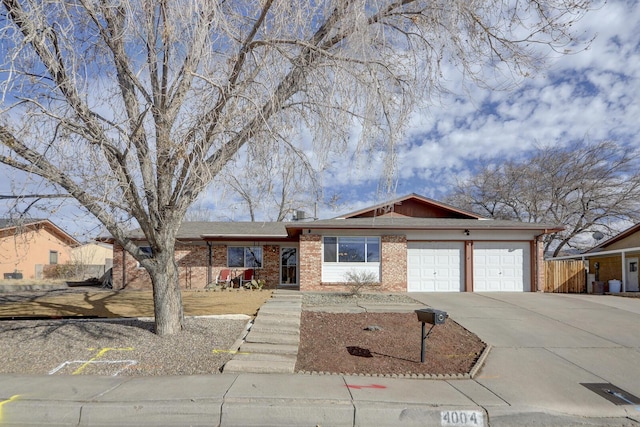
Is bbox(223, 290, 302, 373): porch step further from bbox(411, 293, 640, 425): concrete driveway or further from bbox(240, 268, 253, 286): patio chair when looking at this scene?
bbox(240, 268, 253, 286): patio chair

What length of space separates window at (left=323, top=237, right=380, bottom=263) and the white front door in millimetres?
11326

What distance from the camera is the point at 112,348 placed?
7637 mm

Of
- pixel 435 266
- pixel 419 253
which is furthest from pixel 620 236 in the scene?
pixel 419 253

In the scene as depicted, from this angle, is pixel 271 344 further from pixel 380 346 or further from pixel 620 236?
pixel 620 236

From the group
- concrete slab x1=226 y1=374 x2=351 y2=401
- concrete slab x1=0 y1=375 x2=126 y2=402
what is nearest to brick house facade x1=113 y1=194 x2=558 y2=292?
concrete slab x1=226 y1=374 x2=351 y2=401

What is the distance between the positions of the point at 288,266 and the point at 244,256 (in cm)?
212

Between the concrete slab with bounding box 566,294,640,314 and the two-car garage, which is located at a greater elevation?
the two-car garage

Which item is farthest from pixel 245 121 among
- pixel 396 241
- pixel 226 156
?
pixel 396 241

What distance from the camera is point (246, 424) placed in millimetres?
5012

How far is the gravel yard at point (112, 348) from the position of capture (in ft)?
22.3

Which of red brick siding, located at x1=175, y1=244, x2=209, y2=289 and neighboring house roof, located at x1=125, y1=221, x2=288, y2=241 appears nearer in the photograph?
neighboring house roof, located at x1=125, y1=221, x2=288, y2=241

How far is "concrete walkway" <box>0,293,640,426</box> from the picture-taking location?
5094mm

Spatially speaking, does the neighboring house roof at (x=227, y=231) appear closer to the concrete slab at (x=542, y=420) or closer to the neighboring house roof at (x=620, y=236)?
the concrete slab at (x=542, y=420)

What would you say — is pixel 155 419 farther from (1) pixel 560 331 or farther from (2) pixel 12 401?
(1) pixel 560 331
